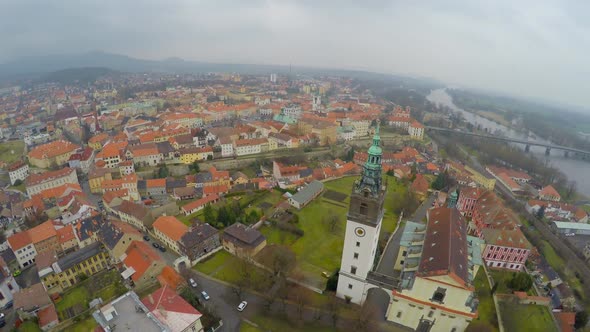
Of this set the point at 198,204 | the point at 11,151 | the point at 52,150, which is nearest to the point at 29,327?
the point at 198,204

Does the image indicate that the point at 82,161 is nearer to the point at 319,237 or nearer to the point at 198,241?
the point at 198,241

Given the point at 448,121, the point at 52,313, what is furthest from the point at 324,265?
the point at 448,121

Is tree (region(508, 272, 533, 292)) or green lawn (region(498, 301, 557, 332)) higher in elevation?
tree (region(508, 272, 533, 292))

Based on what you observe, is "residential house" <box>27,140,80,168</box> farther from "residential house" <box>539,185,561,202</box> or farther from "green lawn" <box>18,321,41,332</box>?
"residential house" <box>539,185,561,202</box>

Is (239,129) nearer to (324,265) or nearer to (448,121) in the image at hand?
(324,265)

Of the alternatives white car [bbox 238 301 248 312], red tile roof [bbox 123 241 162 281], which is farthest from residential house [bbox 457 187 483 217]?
red tile roof [bbox 123 241 162 281]
